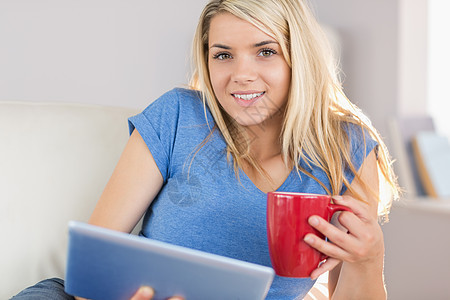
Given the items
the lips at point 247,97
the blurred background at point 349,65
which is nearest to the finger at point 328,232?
the lips at point 247,97

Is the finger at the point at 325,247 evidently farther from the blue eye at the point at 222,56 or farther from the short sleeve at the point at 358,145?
the blue eye at the point at 222,56

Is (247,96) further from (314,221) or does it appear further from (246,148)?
(314,221)

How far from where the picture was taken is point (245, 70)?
3.77 feet

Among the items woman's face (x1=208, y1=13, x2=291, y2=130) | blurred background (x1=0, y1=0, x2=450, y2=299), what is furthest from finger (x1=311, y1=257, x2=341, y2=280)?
blurred background (x1=0, y1=0, x2=450, y2=299)

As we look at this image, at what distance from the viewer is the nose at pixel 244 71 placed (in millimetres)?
1148

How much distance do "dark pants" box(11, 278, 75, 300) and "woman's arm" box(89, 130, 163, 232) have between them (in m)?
0.14

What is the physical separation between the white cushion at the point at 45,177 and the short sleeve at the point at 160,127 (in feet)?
0.41

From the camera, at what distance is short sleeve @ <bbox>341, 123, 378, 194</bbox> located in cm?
121

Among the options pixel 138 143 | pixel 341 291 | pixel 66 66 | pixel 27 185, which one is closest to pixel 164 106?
pixel 138 143

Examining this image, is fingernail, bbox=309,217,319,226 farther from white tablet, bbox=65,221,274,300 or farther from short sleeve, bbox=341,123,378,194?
short sleeve, bbox=341,123,378,194

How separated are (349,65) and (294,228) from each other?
2155 mm

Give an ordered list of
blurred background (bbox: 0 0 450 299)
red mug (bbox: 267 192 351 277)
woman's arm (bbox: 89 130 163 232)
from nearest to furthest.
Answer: red mug (bbox: 267 192 351 277)
woman's arm (bbox: 89 130 163 232)
blurred background (bbox: 0 0 450 299)

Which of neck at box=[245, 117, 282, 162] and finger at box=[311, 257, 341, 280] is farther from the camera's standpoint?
neck at box=[245, 117, 282, 162]

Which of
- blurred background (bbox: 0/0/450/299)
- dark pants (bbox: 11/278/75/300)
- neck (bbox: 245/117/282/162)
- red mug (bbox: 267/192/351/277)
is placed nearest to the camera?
red mug (bbox: 267/192/351/277)
